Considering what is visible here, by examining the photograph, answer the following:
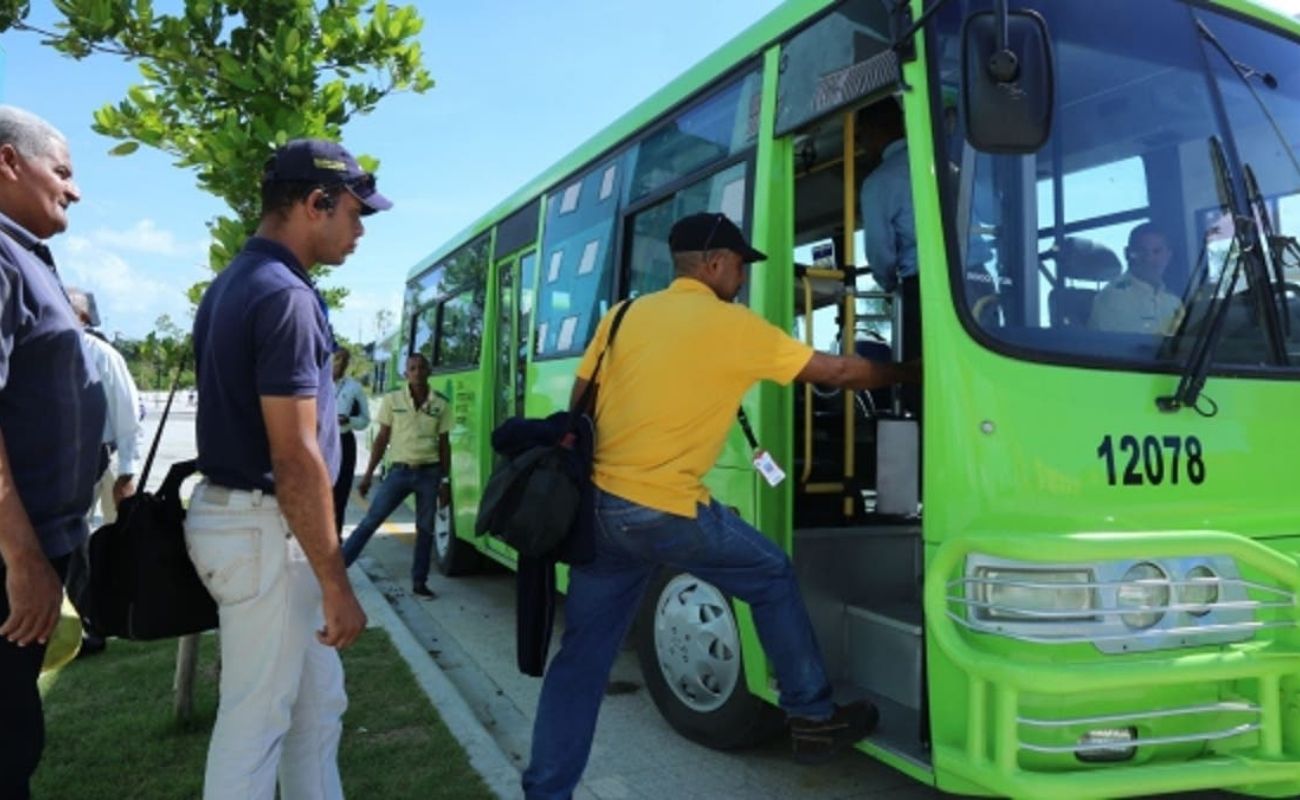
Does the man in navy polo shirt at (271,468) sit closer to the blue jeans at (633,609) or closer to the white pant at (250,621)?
the white pant at (250,621)

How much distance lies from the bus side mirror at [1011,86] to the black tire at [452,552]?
21.4ft

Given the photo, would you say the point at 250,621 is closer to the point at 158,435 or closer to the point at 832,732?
the point at 158,435

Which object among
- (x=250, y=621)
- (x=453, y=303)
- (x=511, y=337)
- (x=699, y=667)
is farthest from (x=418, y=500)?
(x=250, y=621)

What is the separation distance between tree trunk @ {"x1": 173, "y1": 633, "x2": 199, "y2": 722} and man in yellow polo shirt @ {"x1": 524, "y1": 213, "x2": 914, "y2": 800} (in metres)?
1.91

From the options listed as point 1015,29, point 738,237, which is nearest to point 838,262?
point 738,237

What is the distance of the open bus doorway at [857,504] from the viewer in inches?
138

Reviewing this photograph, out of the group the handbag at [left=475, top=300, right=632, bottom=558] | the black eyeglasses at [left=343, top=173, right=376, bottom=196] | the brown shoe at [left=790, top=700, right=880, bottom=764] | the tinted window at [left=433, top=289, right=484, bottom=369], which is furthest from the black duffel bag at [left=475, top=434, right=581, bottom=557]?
the tinted window at [left=433, top=289, right=484, bottom=369]

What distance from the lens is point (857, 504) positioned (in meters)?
4.08

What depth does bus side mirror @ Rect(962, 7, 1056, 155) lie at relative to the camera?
8.89ft

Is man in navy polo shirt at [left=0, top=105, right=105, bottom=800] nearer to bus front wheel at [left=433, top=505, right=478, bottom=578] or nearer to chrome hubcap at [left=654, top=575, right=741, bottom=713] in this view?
chrome hubcap at [left=654, top=575, right=741, bottom=713]

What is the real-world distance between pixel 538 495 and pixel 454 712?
205 cm

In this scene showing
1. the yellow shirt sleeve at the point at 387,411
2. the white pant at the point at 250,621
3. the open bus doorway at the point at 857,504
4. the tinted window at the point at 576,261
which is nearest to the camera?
the white pant at the point at 250,621

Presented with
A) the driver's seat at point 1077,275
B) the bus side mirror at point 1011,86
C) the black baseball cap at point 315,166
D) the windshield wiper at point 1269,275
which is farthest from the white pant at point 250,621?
the windshield wiper at point 1269,275

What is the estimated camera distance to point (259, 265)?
247 cm
